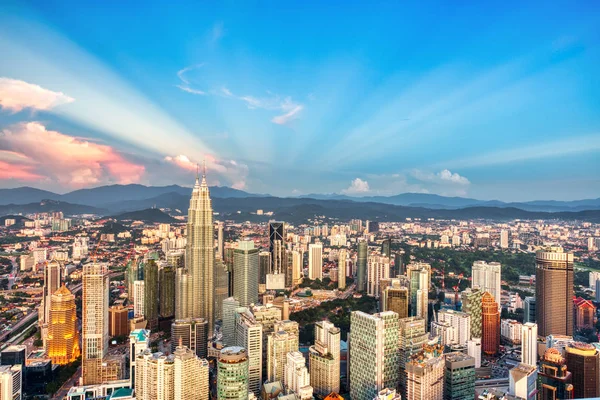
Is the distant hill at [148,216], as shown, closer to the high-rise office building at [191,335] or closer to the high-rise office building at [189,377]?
the high-rise office building at [191,335]

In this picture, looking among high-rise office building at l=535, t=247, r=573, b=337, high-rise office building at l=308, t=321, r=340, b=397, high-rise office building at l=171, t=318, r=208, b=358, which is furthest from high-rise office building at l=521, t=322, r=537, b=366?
high-rise office building at l=171, t=318, r=208, b=358

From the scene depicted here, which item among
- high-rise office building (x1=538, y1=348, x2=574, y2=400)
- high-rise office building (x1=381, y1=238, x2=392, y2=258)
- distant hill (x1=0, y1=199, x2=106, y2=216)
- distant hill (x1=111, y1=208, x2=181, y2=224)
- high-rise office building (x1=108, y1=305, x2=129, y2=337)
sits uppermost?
distant hill (x1=0, y1=199, x2=106, y2=216)

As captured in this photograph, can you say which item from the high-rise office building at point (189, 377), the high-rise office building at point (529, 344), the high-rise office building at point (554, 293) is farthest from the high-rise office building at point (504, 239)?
the high-rise office building at point (189, 377)

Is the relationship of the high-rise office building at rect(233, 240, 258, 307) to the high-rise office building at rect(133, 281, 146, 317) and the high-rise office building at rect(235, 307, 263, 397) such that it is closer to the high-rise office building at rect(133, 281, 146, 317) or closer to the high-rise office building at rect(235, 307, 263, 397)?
the high-rise office building at rect(133, 281, 146, 317)

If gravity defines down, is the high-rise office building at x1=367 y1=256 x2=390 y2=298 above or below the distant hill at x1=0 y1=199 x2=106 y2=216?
below

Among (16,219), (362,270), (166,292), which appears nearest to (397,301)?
(362,270)

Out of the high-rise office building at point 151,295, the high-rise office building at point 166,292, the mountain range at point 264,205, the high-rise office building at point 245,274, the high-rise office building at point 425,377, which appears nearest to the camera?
the high-rise office building at point 425,377

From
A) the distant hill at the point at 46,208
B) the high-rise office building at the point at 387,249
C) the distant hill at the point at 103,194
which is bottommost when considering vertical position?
the high-rise office building at the point at 387,249
